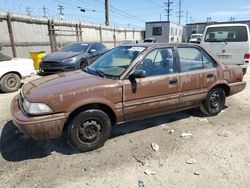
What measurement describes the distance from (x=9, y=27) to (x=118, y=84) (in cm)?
1069

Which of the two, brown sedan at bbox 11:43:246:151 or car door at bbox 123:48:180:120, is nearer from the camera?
brown sedan at bbox 11:43:246:151

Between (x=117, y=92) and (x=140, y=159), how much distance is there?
1065 millimetres

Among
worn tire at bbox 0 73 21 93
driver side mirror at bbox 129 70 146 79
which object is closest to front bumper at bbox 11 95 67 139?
driver side mirror at bbox 129 70 146 79

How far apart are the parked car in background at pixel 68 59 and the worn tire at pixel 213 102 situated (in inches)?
218

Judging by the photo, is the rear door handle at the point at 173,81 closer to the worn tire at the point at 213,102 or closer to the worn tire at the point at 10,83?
the worn tire at the point at 213,102

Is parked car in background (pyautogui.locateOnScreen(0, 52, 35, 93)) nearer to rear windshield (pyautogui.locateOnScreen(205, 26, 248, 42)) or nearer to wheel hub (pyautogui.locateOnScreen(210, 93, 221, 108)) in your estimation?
wheel hub (pyautogui.locateOnScreen(210, 93, 221, 108))

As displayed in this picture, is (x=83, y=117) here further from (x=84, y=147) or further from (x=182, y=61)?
(x=182, y=61)

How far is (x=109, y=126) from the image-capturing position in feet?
11.6

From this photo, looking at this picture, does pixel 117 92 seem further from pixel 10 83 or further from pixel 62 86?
pixel 10 83

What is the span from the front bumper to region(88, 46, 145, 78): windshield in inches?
42.4

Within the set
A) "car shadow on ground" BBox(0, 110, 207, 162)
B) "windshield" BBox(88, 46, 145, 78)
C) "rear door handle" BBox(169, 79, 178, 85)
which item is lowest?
"car shadow on ground" BBox(0, 110, 207, 162)

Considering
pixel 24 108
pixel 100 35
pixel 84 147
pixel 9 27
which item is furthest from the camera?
pixel 100 35

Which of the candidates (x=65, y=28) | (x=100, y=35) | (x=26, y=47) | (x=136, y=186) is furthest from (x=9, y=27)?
(x=136, y=186)

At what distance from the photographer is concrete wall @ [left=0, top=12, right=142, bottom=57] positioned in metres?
11.7
